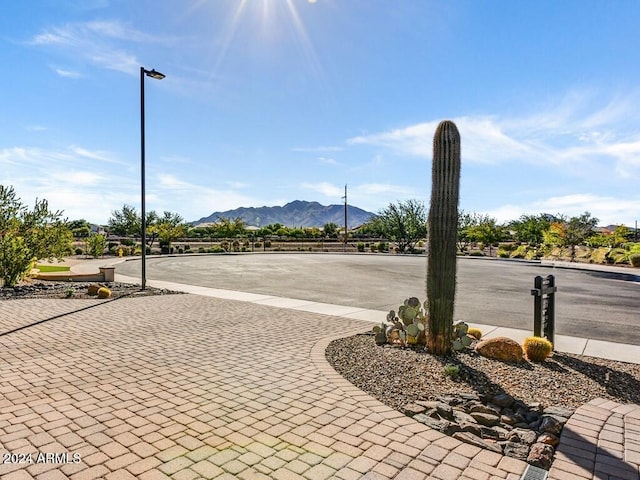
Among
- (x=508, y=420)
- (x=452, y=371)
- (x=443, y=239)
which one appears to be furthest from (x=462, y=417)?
(x=443, y=239)

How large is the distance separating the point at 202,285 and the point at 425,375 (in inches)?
474

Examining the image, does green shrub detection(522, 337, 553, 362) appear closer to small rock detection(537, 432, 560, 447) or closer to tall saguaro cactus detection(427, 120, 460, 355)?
tall saguaro cactus detection(427, 120, 460, 355)

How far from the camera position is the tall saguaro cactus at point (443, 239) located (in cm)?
644

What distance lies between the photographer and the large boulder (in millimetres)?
6309

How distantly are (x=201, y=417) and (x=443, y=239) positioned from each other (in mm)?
4187

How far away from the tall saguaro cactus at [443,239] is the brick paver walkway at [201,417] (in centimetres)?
188

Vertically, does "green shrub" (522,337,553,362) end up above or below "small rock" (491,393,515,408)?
above

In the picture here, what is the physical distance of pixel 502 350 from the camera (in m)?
6.38

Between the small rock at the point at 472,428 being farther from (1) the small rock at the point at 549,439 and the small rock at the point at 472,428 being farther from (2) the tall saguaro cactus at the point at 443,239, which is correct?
(2) the tall saguaro cactus at the point at 443,239

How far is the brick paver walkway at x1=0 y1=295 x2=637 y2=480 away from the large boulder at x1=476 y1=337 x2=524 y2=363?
6.85 feet

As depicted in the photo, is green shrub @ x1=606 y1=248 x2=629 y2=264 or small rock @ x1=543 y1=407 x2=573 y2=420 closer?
small rock @ x1=543 y1=407 x2=573 y2=420

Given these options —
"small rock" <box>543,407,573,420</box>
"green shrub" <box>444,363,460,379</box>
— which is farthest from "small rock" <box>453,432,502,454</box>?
"green shrub" <box>444,363,460,379</box>

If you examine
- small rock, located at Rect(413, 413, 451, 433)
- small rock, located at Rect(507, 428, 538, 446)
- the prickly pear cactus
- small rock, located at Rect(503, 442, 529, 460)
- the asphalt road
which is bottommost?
the asphalt road

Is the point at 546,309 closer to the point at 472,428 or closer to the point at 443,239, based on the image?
the point at 443,239
